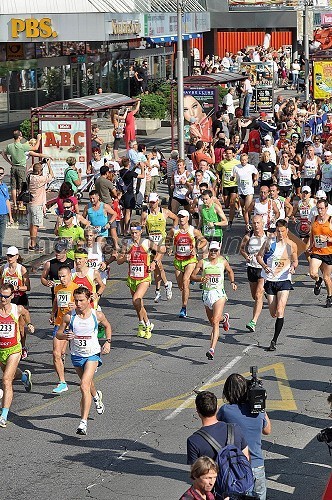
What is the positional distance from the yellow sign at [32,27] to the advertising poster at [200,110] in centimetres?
401

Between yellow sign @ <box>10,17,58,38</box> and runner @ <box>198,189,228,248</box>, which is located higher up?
yellow sign @ <box>10,17,58,38</box>

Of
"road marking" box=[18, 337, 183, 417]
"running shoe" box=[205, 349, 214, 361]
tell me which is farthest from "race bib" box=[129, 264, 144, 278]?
"running shoe" box=[205, 349, 214, 361]

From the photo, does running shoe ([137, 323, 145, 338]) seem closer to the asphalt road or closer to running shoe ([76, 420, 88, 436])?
the asphalt road

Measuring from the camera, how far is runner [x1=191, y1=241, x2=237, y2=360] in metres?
15.5

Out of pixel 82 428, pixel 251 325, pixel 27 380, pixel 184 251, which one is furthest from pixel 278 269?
pixel 82 428

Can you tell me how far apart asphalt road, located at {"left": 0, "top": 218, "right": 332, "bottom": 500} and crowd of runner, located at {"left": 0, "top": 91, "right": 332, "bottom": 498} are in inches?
9.8

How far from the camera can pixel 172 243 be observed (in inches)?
776

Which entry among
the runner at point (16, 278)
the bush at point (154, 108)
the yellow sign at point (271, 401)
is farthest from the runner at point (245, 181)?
the bush at point (154, 108)

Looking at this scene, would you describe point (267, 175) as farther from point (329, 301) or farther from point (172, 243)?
point (329, 301)

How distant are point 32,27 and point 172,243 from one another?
50.3 feet

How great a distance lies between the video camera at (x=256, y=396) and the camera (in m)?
9.77

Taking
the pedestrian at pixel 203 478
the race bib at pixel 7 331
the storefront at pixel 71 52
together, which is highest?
the storefront at pixel 71 52

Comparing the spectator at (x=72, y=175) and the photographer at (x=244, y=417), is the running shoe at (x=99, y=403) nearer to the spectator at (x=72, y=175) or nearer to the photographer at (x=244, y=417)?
the photographer at (x=244, y=417)

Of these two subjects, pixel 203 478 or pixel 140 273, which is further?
pixel 140 273
